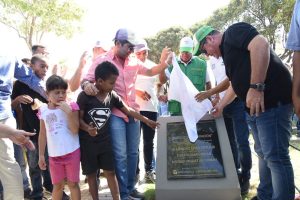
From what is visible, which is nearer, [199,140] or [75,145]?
[75,145]

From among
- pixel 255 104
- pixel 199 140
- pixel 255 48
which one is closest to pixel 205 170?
pixel 199 140

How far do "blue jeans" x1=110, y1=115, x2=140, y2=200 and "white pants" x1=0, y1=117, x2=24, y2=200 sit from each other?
1.01 meters

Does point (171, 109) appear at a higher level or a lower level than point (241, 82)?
lower

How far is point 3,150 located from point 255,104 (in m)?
2.46

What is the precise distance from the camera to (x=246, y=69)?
3.06 meters

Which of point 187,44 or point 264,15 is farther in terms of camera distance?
point 264,15

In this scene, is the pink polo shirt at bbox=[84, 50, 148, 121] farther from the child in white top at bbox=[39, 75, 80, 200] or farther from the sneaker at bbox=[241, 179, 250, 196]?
the sneaker at bbox=[241, 179, 250, 196]

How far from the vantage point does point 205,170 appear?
380cm

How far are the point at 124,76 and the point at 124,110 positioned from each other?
434 mm

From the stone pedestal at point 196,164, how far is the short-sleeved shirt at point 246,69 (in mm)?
945

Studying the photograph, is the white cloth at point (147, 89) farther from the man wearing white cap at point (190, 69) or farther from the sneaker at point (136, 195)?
the sneaker at point (136, 195)

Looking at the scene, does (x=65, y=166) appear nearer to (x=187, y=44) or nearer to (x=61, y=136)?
(x=61, y=136)

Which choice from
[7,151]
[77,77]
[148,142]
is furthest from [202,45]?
[7,151]

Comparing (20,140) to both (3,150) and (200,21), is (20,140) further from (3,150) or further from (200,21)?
(200,21)
